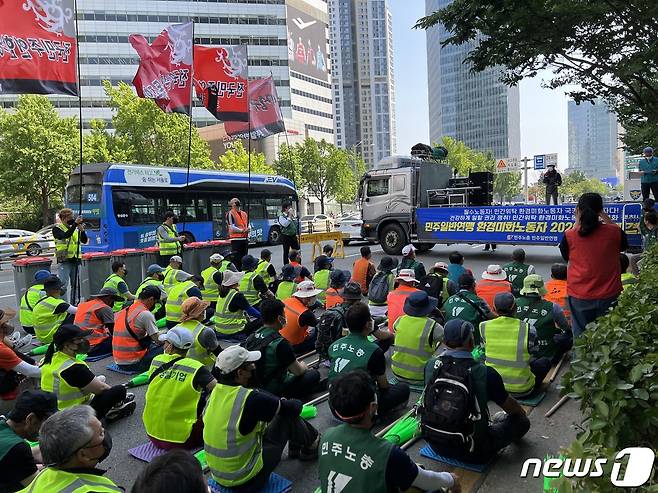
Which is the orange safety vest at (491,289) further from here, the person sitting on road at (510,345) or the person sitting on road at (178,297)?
the person sitting on road at (178,297)

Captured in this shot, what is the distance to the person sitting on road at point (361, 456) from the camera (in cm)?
237

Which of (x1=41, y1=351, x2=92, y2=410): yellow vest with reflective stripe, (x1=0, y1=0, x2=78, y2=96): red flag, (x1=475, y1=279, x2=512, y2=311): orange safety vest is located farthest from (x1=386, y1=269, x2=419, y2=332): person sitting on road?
(x1=0, y1=0, x2=78, y2=96): red flag

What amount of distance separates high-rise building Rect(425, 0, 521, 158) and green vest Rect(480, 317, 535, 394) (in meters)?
101

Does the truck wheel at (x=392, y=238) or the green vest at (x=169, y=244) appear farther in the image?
the truck wheel at (x=392, y=238)

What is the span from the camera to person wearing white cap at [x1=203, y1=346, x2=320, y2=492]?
10.5 ft

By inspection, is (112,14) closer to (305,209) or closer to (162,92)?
(305,209)

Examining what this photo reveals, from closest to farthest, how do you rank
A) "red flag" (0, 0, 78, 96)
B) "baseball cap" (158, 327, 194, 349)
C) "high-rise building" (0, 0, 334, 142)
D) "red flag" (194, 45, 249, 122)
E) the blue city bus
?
"baseball cap" (158, 327, 194, 349) → "red flag" (0, 0, 78, 96) → "red flag" (194, 45, 249, 122) → the blue city bus → "high-rise building" (0, 0, 334, 142)

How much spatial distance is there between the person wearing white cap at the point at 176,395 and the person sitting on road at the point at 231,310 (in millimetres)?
2982

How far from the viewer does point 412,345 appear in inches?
196

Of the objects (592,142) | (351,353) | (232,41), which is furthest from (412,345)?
(592,142)

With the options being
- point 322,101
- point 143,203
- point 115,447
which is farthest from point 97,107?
point 115,447

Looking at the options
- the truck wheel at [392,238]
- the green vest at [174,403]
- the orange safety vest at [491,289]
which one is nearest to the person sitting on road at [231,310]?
the green vest at [174,403]

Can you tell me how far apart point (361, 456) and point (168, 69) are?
12.9 metres

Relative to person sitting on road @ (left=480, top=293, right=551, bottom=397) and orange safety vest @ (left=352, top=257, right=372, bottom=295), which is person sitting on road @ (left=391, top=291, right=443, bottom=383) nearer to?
person sitting on road @ (left=480, top=293, right=551, bottom=397)
